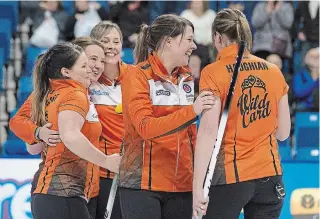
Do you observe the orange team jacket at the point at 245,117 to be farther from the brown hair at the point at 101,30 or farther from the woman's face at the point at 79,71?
the brown hair at the point at 101,30

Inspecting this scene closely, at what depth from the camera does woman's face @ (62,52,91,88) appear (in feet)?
14.0

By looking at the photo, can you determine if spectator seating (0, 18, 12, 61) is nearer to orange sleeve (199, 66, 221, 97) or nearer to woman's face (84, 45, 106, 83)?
woman's face (84, 45, 106, 83)

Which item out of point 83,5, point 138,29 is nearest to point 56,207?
point 138,29

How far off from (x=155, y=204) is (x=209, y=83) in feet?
2.38

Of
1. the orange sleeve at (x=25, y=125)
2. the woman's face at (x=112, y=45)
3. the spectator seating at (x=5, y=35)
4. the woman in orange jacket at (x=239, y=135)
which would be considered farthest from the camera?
the spectator seating at (x=5, y=35)

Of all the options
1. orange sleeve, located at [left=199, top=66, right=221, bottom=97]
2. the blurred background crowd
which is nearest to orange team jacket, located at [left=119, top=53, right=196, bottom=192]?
orange sleeve, located at [left=199, top=66, right=221, bottom=97]

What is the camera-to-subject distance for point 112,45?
5.14 meters

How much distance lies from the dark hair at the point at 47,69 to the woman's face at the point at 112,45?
0.79 metres

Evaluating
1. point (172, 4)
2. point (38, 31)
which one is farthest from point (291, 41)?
point (38, 31)

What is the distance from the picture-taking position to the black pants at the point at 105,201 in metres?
4.90

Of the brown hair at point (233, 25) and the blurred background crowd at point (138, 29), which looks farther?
the blurred background crowd at point (138, 29)

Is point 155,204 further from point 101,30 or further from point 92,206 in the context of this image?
point 101,30

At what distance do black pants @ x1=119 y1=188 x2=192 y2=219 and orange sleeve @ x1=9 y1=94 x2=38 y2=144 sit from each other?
643mm

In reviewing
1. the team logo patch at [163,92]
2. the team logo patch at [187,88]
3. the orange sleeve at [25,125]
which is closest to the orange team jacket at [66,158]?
the orange sleeve at [25,125]
